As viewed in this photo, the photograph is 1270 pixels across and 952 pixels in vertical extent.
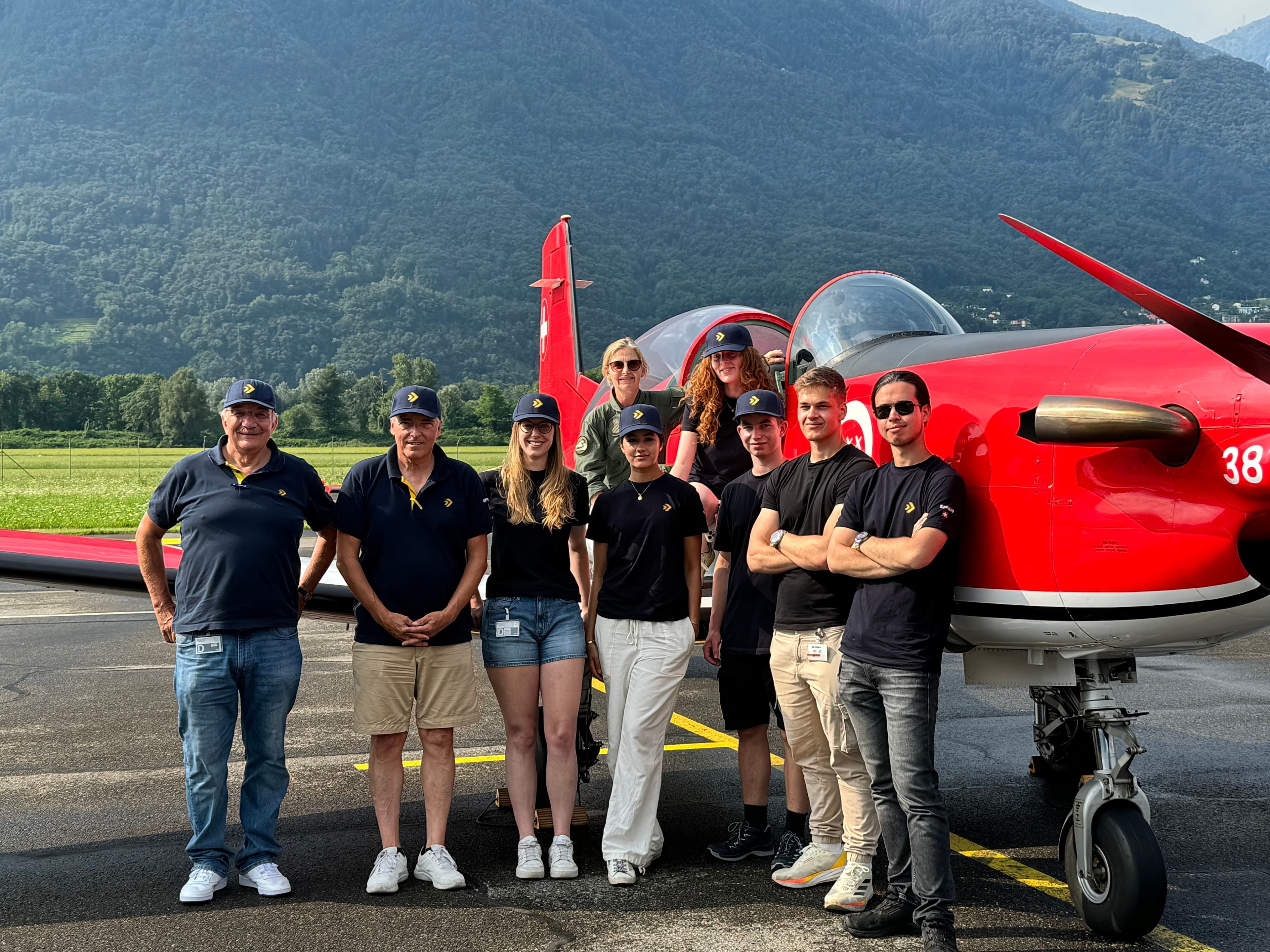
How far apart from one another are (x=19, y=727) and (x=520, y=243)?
165m

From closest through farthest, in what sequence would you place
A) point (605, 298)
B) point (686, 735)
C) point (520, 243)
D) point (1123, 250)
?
point (686, 735) → point (1123, 250) → point (605, 298) → point (520, 243)

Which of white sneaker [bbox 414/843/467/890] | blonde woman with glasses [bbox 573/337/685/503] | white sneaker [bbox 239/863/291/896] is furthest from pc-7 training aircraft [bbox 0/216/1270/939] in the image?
white sneaker [bbox 239/863/291/896]

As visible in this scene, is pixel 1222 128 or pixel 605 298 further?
pixel 1222 128

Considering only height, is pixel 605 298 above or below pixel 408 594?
above

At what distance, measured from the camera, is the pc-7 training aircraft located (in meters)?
3.31

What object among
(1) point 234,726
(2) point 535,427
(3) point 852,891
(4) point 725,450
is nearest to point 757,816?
(3) point 852,891

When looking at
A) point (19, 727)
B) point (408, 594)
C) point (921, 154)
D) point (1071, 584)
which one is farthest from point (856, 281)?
point (921, 154)

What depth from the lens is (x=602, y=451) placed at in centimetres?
553

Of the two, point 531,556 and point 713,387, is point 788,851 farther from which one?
point 713,387

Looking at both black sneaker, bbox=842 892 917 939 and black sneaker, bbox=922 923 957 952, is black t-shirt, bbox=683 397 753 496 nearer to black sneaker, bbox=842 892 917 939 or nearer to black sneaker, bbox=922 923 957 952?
black sneaker, bbox=842 892 917 939

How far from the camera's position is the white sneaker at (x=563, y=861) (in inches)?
167

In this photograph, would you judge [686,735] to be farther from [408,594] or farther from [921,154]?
[921,154]

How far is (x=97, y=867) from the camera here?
4.39m

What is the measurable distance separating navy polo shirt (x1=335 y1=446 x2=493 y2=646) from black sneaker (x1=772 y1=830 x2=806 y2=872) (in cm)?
159
